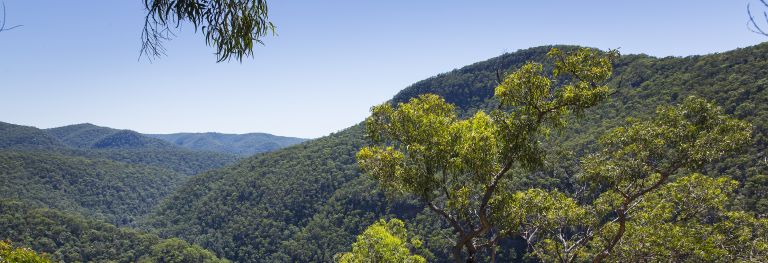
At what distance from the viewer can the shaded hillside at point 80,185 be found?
14512 centimetres

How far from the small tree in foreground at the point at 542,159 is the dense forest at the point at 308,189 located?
1031 mm

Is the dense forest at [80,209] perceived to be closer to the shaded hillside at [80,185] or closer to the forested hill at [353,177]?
the shaded hillside at [80,185]

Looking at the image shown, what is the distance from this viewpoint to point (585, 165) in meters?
9.30

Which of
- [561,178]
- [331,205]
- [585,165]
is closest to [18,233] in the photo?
[331,205]

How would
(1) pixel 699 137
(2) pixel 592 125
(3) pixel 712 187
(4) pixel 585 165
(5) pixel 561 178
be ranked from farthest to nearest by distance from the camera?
(2) pixel 592 125, (5) pixel 561 178, (4) pixel 585 165, (3) pixel 712 187, (1) pixel 699 137

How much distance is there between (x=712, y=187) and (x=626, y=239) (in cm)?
190

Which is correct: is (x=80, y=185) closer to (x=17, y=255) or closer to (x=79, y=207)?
(x=79, y=207)

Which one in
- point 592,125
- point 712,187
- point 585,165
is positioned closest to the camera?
point 712,187

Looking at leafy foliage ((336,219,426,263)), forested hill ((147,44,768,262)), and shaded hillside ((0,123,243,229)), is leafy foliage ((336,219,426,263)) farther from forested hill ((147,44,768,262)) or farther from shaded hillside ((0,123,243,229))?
shaded hillside ((0,123,243,229))

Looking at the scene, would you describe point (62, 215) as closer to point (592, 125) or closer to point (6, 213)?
point (6, 213)

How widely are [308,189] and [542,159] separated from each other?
113 metres

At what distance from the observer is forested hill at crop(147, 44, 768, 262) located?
57.7 m

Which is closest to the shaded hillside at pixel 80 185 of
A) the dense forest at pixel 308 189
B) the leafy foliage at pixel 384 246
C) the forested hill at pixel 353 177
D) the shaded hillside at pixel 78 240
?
the dense forest at pixel 308 189

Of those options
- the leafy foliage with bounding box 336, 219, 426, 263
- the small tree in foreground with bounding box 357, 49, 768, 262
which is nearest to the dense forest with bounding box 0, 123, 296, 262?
the leafy foliage with bounding box 336, 219, 426, 263
